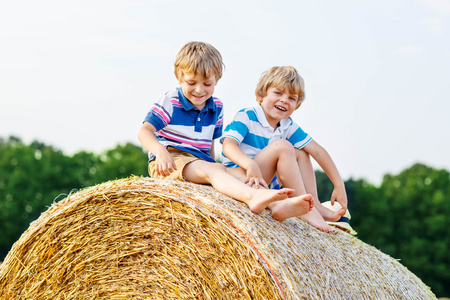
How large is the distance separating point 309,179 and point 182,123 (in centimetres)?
120

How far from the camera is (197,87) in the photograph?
450 cm

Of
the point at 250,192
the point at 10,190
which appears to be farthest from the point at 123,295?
the point at 10,190

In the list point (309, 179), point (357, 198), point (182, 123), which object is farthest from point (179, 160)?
point (357, 198)

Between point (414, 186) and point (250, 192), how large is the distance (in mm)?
25350

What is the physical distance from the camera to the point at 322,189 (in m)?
25.1

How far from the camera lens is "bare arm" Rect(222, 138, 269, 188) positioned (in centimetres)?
403

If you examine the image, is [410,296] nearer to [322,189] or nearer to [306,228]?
[306,228]

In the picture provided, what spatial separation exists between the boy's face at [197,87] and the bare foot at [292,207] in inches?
45.4

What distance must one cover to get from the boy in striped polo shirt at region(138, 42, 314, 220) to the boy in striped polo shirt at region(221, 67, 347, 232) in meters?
0.16

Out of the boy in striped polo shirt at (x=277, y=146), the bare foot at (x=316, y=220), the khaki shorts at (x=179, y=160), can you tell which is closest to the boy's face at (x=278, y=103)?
the boy in striped polo shirt at (x=277, y=146)

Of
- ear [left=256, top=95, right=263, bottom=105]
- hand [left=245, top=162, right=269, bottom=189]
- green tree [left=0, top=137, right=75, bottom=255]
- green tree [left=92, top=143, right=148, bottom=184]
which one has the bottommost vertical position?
green tree [left=0, top=137, right=75, bottom=255]

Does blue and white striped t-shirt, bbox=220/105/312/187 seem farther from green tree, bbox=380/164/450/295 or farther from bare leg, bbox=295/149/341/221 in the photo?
green tree, bbox=380/164/450/295

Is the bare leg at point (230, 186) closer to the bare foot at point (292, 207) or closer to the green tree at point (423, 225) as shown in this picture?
the bare foot at point (292, 207)

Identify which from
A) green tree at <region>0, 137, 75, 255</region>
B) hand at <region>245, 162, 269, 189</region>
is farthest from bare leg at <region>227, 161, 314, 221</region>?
green tree at <region>0, 137, 75, 255</region>
